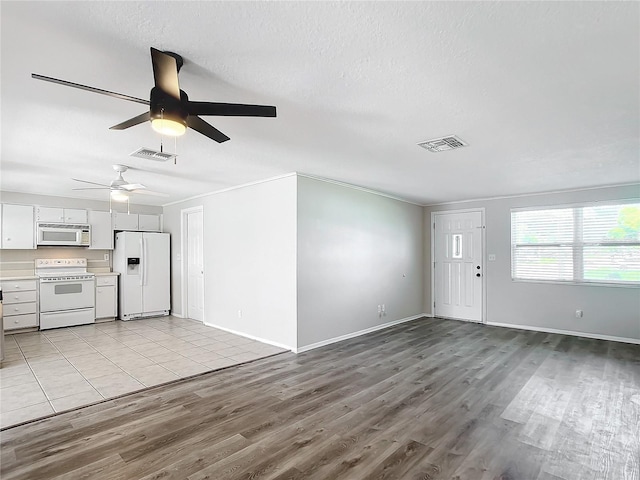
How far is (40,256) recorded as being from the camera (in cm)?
656

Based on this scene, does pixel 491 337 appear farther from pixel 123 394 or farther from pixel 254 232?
pixel 123 394

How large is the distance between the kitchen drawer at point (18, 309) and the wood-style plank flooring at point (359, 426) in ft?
13.7

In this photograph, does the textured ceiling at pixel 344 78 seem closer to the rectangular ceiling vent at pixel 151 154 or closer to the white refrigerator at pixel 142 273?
the rectangular ceiling vent at pixel 151 154

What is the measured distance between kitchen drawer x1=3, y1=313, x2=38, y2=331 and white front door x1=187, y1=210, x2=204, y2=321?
8.29 ft

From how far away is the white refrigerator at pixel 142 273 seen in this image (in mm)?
6973

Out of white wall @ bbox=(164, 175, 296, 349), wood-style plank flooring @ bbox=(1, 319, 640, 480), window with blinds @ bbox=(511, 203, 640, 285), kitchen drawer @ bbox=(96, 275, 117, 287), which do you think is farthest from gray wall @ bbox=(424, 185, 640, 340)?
kitchen drawer @ bbox=(96, 275, 117, 287)

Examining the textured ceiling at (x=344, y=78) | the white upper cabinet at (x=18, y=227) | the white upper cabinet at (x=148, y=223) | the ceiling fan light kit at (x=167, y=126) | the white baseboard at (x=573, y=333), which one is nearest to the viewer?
the textured ceiling at (x=344, y=78)

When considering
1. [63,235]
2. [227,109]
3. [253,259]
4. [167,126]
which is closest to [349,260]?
[253,259]

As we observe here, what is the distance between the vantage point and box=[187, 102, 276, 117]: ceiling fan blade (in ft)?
6.25

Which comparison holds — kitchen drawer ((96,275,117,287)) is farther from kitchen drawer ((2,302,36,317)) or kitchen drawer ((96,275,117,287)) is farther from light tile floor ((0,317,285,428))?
kitchen drawer ((2,302,36,317))

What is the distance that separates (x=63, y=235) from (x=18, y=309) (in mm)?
1477

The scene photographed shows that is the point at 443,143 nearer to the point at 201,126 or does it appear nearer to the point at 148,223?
the point at 201,126

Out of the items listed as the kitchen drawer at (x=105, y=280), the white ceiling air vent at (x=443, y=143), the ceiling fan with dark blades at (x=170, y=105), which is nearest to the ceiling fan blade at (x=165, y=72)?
the ceiling fan with dark blades at (x=170, y=105)

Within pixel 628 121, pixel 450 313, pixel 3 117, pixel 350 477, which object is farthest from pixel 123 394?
pixel 450 313
